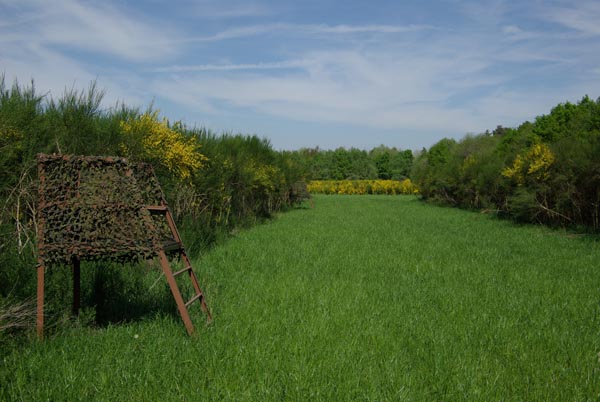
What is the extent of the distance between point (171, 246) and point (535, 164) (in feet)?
46.5

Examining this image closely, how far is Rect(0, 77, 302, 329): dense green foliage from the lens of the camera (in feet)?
14.9

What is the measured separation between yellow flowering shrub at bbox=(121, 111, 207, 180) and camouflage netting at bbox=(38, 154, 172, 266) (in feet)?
9.44

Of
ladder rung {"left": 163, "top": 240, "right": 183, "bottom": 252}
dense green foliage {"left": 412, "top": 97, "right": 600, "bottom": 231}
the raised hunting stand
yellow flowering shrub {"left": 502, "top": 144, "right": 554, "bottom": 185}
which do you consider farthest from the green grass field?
yellow flowering shrub {"left": 502, "top": 144, "right": 554, "bottom": 185}

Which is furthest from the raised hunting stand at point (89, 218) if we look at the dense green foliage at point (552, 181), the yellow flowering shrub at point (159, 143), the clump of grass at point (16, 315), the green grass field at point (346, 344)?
the dense green foliage at point (552, 181)

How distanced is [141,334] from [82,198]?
1.29 metres

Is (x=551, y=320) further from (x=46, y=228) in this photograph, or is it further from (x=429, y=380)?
(x=46, y=228)

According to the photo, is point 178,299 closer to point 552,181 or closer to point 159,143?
point 159,143

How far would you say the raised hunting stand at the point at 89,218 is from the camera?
A: 3492 millimetres

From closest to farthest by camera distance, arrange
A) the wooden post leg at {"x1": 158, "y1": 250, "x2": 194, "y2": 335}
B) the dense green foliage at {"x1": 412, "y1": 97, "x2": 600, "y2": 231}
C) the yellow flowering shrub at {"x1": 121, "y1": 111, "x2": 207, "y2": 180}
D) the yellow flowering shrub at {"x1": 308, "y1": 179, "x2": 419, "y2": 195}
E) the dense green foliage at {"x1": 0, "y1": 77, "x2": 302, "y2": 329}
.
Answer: the wooden post leg at {"x1": 158, "y1": 250, "x2": 194, "y2": 335} → the dense green foliage at {"x1": 0, "y1": 77, "x2": 302, "y2": 329} → the yellow flowering shrub at {"x1": 121, "y1": 111, "x2": 207, "y2": 180} → the dense green foliage at {"x1": 412, "y1": 97, "x2": 600, "y2": 231} → the yellow flowering shrub at {"x1": 308, "y1": 179, "x2": 419, "y2": 195}

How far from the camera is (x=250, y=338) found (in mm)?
3963

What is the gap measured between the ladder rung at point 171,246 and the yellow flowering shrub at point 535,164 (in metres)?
13.8

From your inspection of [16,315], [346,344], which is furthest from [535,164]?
[16,315]

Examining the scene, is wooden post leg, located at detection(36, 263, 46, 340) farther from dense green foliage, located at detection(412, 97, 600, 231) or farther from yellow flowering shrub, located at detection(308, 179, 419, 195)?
yellow flowering shrub, located at detection(308, 179, 419, 195)

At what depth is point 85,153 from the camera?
233 inches
